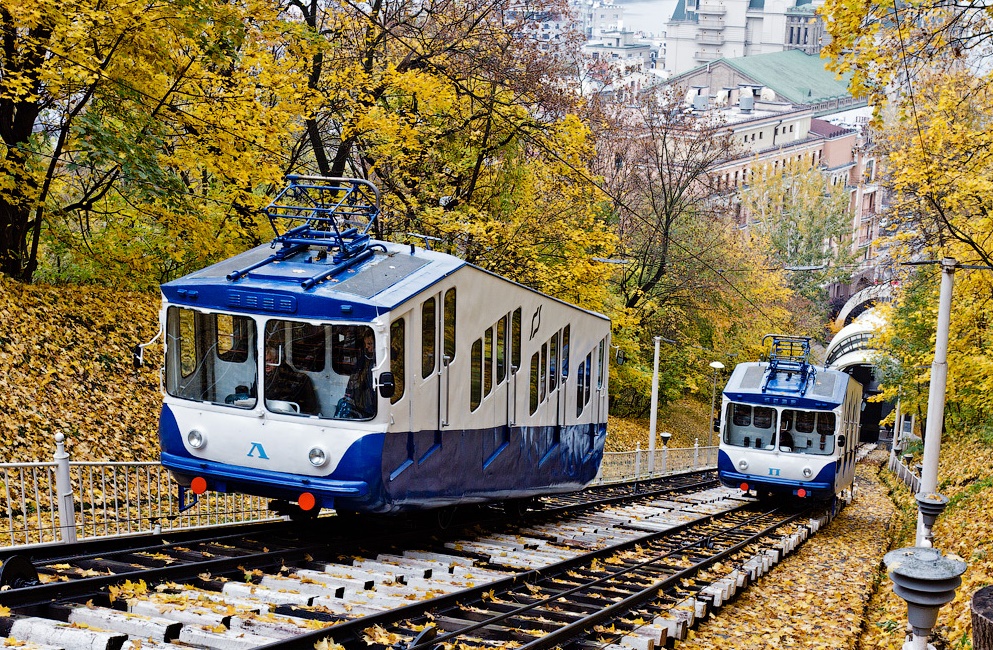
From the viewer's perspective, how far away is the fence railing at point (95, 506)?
1105cm

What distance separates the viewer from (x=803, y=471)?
22.5m

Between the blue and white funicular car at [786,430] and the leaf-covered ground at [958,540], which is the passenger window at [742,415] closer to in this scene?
the blue and white funicular car at [786,430]

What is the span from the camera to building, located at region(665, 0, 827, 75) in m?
182

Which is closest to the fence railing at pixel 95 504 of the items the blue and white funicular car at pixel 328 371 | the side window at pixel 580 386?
the blue and white funicular car at pixel 328 371

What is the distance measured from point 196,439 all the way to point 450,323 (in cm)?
302

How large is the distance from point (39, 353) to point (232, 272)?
8654 mm

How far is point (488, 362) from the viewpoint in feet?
41.8

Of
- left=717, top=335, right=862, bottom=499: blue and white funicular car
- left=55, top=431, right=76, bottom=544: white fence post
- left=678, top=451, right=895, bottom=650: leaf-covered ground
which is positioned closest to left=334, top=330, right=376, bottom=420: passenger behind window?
left=55, top=431, right=76, bottom=544: white fence post

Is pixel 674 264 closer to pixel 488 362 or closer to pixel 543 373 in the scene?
pixel 543 373

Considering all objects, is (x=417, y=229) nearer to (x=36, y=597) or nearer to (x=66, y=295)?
(x=66, y=295)

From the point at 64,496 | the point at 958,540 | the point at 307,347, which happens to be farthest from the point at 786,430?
the point at 64,496

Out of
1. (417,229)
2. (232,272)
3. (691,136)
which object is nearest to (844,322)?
(691,136)

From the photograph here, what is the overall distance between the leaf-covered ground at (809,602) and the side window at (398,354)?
377cm

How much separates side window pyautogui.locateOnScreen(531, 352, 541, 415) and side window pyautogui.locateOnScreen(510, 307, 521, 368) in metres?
0.63
